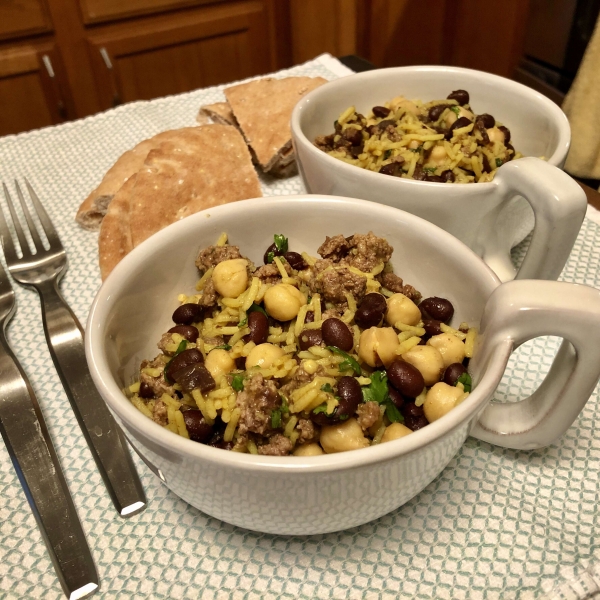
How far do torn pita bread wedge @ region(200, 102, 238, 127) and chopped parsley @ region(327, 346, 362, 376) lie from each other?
1.64 m

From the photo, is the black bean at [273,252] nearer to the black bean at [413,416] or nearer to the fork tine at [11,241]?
the black bean at [413,416]

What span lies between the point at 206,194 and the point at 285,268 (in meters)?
0.69

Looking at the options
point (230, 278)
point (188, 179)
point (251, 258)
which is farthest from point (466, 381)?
point (188, 179)

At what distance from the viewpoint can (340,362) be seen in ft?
3.66

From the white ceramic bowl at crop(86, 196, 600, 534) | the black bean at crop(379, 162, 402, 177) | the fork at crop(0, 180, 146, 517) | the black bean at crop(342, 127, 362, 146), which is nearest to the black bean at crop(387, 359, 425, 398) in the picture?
the white ceramic bowl at crop(86, 196, 600, 534)

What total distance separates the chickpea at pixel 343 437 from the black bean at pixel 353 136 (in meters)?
1.02

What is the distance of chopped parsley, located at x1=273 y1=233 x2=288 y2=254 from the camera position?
1422 mm

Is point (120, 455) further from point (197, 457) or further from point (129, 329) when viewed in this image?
point (197, 457)

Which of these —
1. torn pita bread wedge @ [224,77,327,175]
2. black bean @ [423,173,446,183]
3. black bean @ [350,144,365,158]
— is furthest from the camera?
torn pita bread wedge @ [224,77,327,175]

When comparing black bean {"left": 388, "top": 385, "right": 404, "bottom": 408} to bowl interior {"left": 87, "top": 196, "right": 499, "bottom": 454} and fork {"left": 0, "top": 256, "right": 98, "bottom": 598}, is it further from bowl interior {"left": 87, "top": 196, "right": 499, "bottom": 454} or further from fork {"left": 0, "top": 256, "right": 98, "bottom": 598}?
fork {"left": 0, "top": 256, "right": 98, "bottom": 598}

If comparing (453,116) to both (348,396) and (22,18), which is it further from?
(22,18)

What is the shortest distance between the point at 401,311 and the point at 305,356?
0.24 metres

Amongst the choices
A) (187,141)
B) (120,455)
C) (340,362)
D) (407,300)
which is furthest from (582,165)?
(120,455)

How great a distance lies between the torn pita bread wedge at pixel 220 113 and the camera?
97.2 inches
